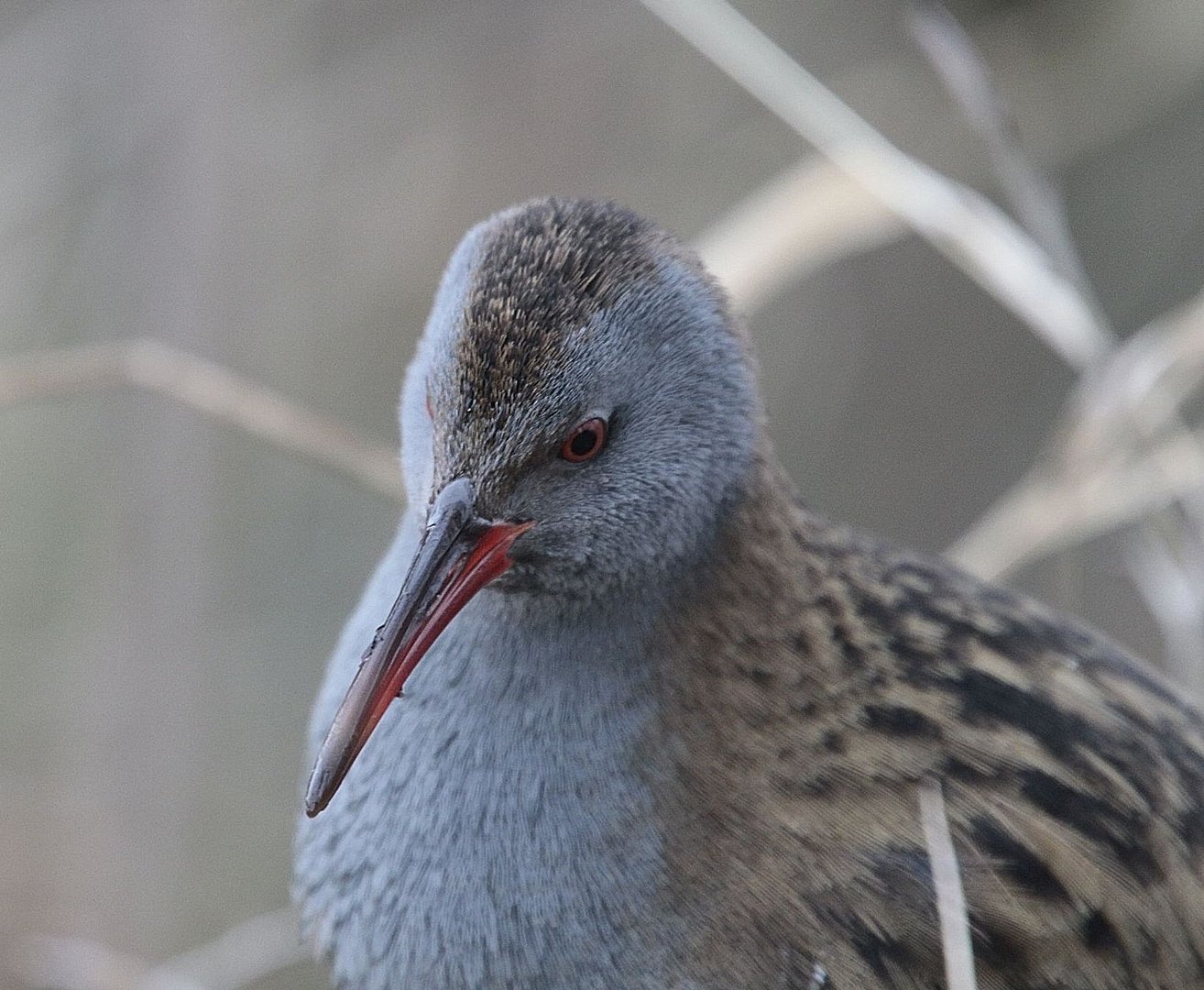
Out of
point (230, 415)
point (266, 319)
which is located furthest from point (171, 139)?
point (230, 415)

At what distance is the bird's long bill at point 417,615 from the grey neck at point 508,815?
210 mm

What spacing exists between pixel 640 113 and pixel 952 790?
3.58 m

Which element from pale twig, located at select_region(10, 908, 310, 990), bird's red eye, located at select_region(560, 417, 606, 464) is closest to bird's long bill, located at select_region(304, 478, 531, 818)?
bird's red eye, located at select_region(560, 417, 606, 464)

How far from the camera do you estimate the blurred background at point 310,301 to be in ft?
15.1

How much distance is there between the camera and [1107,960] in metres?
2.38

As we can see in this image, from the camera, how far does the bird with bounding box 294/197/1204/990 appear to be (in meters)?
2.21

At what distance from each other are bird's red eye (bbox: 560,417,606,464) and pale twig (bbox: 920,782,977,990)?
0.63 metres

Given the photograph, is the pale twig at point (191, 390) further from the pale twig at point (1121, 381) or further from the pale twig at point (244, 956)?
the pale twig at point (1121, 381)

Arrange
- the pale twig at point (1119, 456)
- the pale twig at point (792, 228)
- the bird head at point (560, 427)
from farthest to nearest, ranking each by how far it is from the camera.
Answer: the pale twig at point (792, 228), the pale twig at point (1119, 456), the bird head at point (560, 427)

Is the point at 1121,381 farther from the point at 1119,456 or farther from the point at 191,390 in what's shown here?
the point at 191,390

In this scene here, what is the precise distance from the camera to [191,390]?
9.16ft

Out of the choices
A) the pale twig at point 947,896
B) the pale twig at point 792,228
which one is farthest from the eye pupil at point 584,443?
the pale twig at point 792,228

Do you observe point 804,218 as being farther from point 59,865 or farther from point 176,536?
point 59,865

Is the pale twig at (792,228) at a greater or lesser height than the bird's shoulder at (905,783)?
greater
